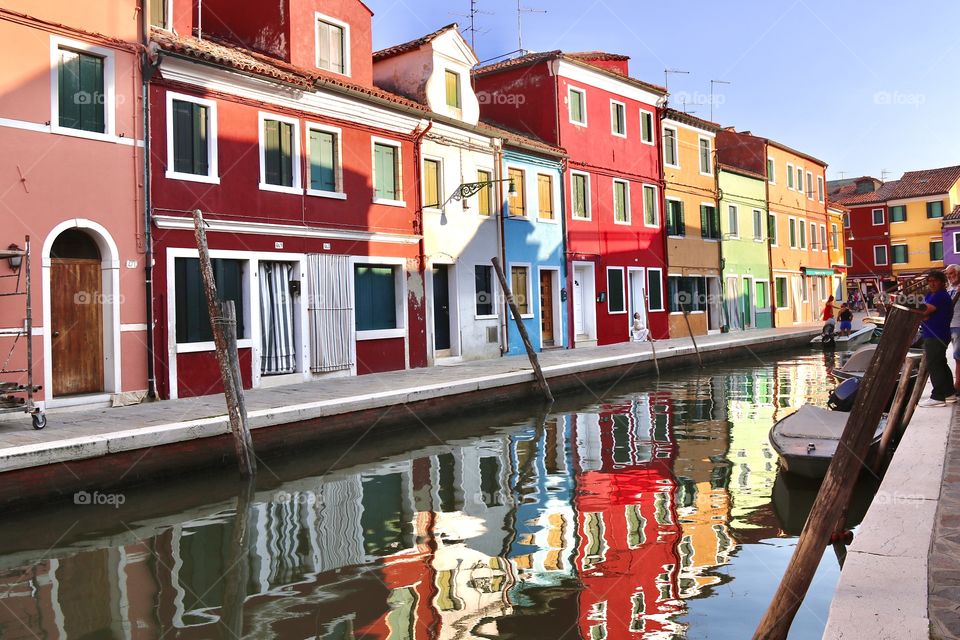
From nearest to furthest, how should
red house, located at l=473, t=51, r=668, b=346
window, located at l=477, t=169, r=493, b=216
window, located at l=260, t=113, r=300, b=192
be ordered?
window, located at l=260, t=113, r=300, b=192
window, located at l=477, t=169, r=493, b=216
red house, located at l=473, t=51, r=668, b=346

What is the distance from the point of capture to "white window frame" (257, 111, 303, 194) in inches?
599

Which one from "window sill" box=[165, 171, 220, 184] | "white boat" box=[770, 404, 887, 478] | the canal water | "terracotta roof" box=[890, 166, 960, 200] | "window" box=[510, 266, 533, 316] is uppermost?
"terracotta roof" box=[890, 166, 960, 200]

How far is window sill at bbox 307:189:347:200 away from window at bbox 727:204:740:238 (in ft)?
68.6

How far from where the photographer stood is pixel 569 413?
14.9 metres

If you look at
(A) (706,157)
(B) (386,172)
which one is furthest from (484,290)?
(A) (706,157)

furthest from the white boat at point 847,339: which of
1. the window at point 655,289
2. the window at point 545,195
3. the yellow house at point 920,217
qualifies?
the yellow house at point 920,217

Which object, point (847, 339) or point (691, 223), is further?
point (691, 223)

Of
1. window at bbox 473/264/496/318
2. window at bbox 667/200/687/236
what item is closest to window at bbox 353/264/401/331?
window at bbox 473/264/496/318

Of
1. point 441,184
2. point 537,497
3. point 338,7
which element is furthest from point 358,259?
point 537,497

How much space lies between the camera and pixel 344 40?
17906 mm

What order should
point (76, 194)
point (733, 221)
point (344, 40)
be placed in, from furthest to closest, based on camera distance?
point (733, 221) < point (344, 40) < point (76, 194)

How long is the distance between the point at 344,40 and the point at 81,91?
6846 mm

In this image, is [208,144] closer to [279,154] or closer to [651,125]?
[279,154]

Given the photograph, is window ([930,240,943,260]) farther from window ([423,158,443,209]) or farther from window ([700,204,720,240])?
window ([423,158,443,209])
